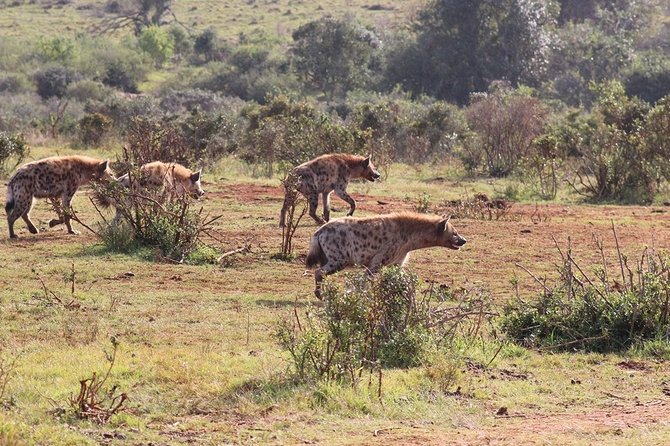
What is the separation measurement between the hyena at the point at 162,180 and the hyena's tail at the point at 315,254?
10.4ft

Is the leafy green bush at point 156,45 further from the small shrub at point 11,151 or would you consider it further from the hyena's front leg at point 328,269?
the hyena's front leg at point 328,269

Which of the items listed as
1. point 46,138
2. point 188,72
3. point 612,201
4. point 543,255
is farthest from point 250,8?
point 543,255

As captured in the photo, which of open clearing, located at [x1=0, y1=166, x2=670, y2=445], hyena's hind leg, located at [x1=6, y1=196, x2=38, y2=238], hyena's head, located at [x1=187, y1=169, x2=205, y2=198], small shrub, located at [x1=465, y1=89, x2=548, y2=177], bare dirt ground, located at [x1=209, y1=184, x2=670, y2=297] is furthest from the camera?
small shrub, located at [x1=465, y1=89, x2=548, y2=177]

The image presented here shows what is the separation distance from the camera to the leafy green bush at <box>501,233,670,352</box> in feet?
31.3

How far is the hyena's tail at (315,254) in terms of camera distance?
36.3 ft

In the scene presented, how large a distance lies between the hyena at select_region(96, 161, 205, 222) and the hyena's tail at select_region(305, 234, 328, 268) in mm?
3180

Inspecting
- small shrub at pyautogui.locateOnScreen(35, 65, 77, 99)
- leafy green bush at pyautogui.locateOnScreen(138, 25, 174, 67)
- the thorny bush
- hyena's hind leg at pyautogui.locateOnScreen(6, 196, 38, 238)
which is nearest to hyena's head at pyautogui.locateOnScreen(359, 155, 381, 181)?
the thorny bush

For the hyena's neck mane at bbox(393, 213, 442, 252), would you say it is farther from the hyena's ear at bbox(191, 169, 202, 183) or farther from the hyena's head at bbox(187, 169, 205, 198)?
the hyena's ear at bbox(191, 169, 202, 183)

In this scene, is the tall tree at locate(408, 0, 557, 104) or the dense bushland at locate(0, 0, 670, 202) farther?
the tall tree at locate(408, 0, 557, 104)

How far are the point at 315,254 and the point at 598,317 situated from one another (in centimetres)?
280

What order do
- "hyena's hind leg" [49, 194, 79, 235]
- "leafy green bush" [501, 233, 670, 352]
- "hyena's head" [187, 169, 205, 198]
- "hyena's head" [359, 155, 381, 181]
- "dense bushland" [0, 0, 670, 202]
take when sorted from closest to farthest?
1. "leafy green bush" [501, 233, 670, 352]
2. "hyena's hind leg" [49, 194, 79, 235]
3. "hyena's head" [187, 169, 205, 198]
4. "hyena's head" [359, 155, 381, 181]
5. "dense bushland" [0, 0, 670, 202]

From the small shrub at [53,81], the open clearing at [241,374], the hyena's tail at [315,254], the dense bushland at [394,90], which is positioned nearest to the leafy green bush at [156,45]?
the dense bushland at [394,90]

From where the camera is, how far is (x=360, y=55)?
4678 centimetres

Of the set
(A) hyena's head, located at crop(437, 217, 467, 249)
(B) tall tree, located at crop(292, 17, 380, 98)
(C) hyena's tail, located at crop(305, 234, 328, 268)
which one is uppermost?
(B) tall tree, located at crop(292, 17, 380, 98)
